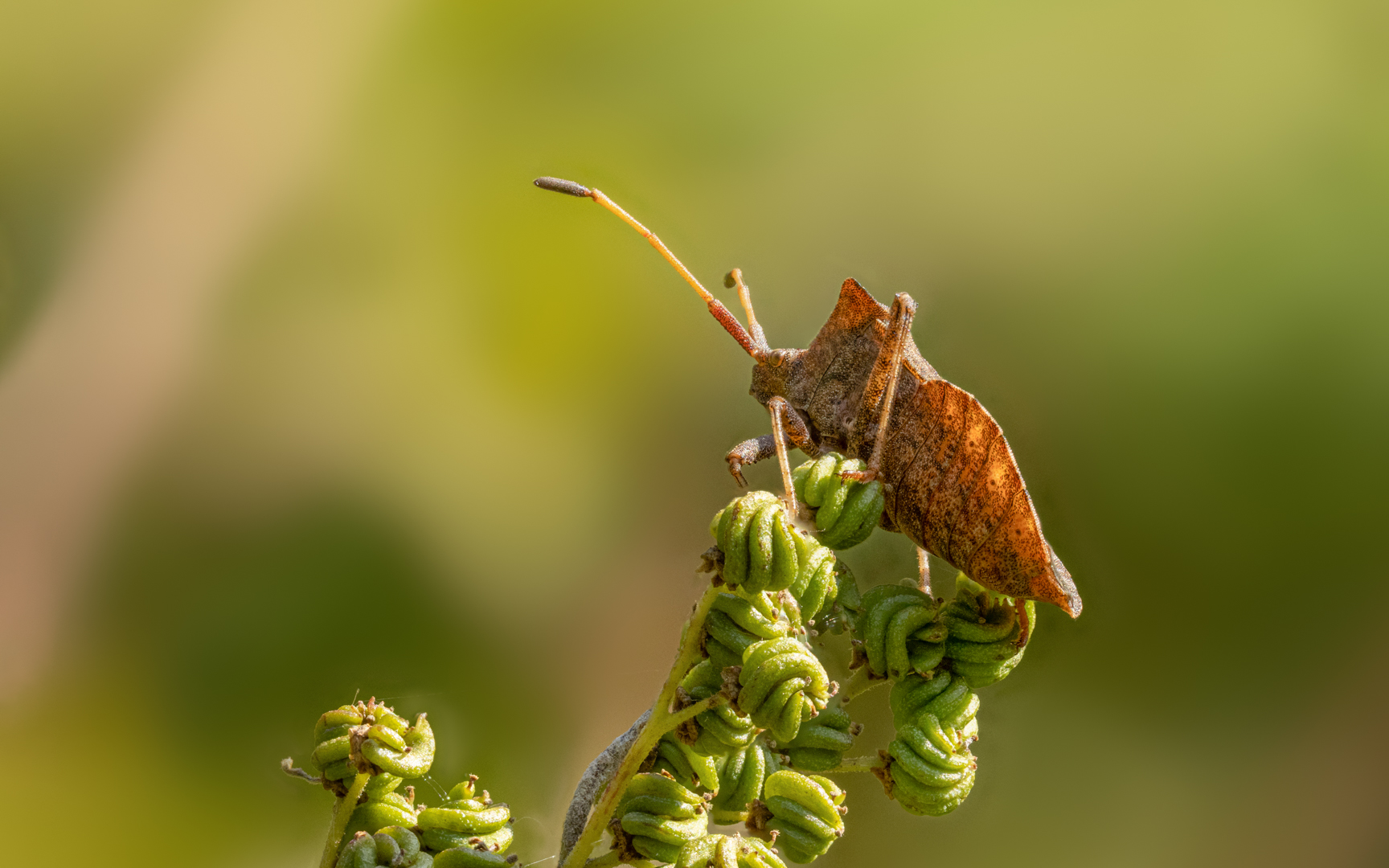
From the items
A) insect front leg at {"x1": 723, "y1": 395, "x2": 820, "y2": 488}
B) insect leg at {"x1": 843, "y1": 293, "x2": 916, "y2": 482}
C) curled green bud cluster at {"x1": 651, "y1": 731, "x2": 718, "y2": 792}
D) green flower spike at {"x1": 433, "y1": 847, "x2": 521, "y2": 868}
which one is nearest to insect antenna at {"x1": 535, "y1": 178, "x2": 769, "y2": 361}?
insect front leg at {"x1": 723, "y1": 395, "x2": 820, "y2": 488}

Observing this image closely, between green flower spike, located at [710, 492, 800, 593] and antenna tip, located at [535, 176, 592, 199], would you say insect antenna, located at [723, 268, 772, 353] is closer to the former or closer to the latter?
antenna tip, located at [535, 176, 592, 199]

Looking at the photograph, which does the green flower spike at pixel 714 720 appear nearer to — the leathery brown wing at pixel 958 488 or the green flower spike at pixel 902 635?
the green flower spike at pixel 902 635

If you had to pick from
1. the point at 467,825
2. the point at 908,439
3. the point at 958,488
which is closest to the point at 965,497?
the point at 958,488

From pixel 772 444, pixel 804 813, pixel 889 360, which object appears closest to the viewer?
pixel 804 813

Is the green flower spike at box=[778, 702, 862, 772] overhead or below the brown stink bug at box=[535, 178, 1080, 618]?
below

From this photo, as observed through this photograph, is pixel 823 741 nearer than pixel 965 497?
Yes

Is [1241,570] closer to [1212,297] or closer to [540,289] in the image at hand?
[1212,297]

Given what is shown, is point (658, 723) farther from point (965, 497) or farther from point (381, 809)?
point (965, 497)
